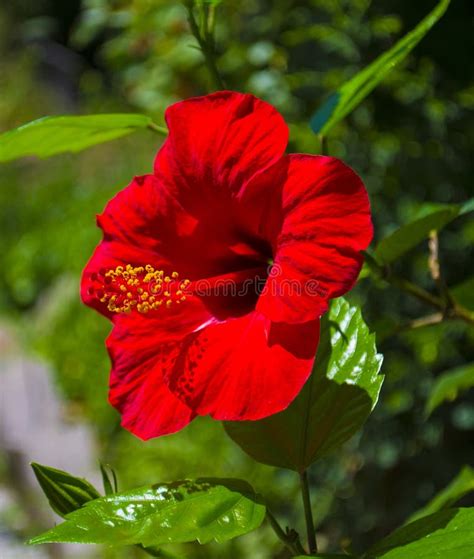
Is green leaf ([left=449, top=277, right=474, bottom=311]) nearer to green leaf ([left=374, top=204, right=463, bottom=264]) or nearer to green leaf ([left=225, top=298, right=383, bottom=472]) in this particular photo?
green leaf ([left=374, top=204, right=463, bottom=264])

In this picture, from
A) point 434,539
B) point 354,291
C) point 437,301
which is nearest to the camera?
point 434,539

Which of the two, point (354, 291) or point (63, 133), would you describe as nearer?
point (63, 133)

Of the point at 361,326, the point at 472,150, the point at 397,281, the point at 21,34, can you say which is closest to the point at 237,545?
the point at 472,150

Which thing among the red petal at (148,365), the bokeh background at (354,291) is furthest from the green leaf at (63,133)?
the bokeh background at (354,291)

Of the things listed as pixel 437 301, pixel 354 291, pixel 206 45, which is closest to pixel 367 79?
pixel 206 45

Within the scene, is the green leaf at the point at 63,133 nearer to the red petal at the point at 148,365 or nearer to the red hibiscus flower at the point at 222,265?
the red hibiscus flower at the point at 222,265

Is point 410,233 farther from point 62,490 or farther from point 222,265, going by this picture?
point 62,490

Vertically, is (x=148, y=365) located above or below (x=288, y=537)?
above
